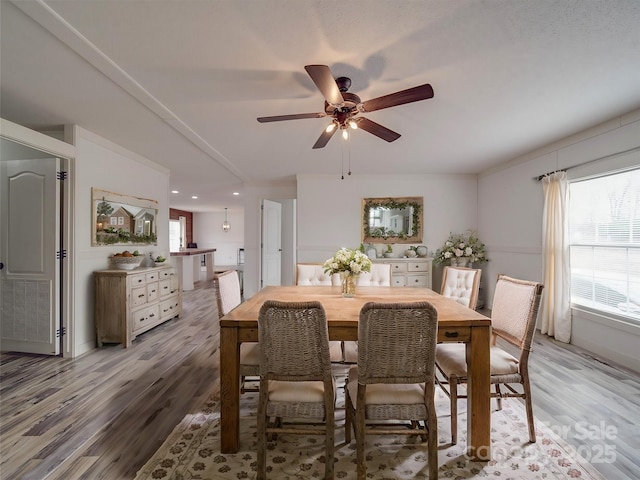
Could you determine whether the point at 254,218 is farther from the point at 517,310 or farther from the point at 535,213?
the point at 517,310

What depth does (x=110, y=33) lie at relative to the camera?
1713 millimetres

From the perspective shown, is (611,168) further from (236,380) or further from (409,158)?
(236,380)

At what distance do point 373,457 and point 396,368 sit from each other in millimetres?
682

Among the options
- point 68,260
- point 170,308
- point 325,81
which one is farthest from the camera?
point 170,308

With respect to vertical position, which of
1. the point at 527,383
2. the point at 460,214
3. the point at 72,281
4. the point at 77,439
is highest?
the point at 460,214

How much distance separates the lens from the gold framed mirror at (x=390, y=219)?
5445 mm

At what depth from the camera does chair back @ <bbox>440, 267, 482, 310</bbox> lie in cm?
270

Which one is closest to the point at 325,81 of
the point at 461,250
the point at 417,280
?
the point at 417,280

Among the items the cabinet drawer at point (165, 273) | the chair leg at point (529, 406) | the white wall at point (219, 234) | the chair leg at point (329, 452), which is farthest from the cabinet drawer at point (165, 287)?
the white wall at point (219, 234)

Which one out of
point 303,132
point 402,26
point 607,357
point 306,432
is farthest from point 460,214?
point 306,432

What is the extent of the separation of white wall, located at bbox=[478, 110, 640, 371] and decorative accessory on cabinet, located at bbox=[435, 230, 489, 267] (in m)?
0.14

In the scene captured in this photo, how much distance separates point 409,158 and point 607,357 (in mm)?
3267

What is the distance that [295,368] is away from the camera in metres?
1.53

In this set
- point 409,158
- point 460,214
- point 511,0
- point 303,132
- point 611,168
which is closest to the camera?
point 511,0
